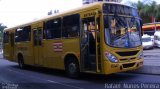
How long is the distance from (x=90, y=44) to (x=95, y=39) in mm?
404

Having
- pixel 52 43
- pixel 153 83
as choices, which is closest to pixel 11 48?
pixel 52 43

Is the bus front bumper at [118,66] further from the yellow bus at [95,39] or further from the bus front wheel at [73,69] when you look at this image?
the bus front wheel at [73,69]

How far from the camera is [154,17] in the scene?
6562cm

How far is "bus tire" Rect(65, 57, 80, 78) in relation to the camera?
46.7 feet

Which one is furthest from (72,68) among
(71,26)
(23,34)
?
(23,34)

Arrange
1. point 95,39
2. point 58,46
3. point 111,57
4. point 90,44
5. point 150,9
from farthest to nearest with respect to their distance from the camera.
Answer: point 150,9
point 58,46
point 90,44
point 95,39
point 111,57

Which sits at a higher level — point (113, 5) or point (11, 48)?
point (113, 5)

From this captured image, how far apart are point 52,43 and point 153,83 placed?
6.04 m

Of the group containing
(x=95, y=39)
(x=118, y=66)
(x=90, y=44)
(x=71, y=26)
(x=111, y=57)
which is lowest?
(x=118, y=66)

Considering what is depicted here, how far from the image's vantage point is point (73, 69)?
14.4 m

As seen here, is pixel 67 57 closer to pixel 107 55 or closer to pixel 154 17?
pixel 107 55

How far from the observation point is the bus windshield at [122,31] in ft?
41.0

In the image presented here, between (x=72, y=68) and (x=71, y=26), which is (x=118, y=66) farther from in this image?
(x=71, y=26)

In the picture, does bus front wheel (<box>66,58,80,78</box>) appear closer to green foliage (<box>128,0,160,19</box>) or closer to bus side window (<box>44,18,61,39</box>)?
bus side window (<box>44,18,61,39</box>)
